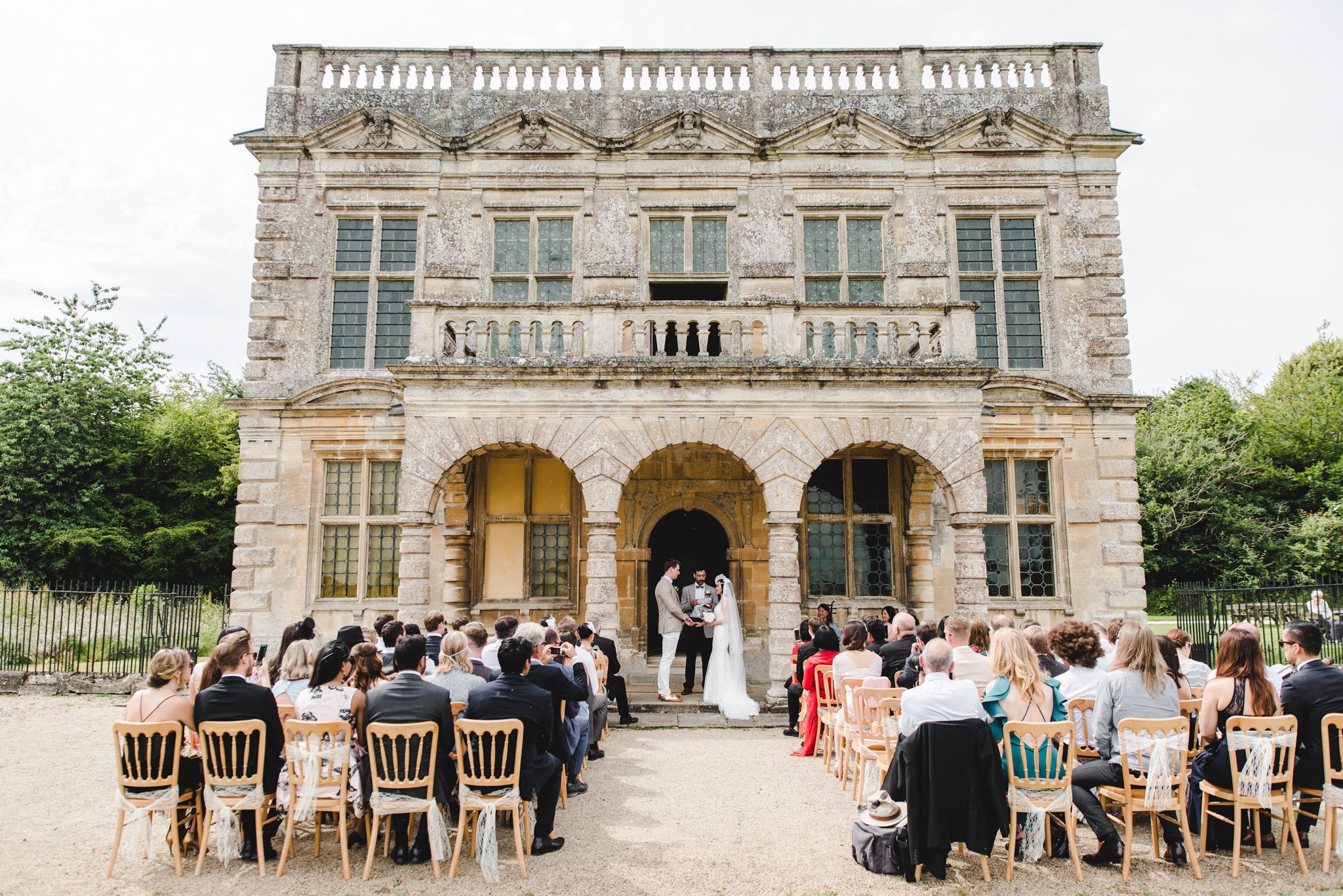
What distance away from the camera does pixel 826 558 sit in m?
14.4

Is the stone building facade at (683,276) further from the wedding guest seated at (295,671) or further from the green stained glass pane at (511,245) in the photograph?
the wedding guest seated at (295,671)

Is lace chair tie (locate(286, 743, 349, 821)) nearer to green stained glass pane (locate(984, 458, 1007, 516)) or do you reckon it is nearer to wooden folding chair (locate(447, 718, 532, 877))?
wooden folding chair (locate(447, 718, 532, 877))

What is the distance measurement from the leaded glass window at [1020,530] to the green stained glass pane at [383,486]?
10.3 meters

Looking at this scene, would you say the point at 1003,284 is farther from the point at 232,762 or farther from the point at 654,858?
the point at 232,762

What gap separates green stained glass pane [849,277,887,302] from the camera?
14.4 meters

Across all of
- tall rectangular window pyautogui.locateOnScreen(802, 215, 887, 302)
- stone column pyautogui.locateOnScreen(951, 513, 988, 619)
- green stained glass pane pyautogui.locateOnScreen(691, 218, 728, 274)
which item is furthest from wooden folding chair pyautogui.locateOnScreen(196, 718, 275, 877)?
tall rectangular window pyautogui.locateOnScreen(802, 215, 887, 302)

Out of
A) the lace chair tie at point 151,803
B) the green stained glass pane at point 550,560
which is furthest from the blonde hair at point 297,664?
the green stained glass pane at point 550,560

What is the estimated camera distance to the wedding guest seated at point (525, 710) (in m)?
5.90

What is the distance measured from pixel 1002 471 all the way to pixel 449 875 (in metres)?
11.5

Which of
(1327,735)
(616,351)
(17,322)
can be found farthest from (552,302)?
(17,322)

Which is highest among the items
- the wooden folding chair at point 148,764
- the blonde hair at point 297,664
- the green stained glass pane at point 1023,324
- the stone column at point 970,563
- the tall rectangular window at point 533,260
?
the tall rectangular window at point 533,260

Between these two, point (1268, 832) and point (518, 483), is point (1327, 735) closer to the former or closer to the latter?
point (1268, 832)

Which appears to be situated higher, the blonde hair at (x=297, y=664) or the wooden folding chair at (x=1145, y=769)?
the blonde hair at (x=297, y=664)

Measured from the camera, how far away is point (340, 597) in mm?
13969
